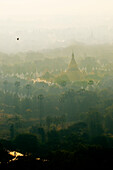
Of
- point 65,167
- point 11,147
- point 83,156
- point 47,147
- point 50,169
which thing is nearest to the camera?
point 50,169

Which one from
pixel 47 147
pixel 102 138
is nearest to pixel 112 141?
pixel 102 138

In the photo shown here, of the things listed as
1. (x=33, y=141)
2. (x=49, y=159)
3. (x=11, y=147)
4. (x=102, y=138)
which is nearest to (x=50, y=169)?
(x=49, y=159)

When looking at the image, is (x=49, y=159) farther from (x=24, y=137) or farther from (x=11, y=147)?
(x=24, y=137)

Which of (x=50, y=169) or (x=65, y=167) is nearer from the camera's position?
(x=50, y=169)

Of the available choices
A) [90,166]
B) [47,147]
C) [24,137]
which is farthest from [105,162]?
[24,137]

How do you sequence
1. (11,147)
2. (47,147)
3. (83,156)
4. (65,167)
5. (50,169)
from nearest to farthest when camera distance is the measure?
(50,169) < (65,167) < (83,156) < (11,147) < (47,147)

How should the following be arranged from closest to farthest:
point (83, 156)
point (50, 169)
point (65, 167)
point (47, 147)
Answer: point (50, 169) → point (65, 167) → point (83, 156) → point (47, 147)

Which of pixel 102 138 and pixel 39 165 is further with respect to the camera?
pixel 102 138

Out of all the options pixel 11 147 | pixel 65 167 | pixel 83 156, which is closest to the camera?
pixel 65 167

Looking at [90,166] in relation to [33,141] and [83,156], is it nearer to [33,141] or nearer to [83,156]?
[83,156]
